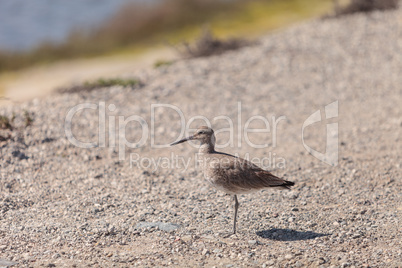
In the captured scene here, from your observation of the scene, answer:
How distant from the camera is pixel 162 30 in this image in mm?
24406

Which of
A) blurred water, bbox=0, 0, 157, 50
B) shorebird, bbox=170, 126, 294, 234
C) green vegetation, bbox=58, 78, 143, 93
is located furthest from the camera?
blurred water, bbox=0, 0, 157, 50

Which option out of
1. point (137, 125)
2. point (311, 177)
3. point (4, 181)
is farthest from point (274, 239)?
point (137, 125)

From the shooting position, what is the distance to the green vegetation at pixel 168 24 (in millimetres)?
22469

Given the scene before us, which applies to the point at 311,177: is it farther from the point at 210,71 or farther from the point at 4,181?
the point at 210,71

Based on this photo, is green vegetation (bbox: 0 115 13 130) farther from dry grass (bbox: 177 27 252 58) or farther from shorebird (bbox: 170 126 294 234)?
dry grass (bbox: 177 27 252 58)

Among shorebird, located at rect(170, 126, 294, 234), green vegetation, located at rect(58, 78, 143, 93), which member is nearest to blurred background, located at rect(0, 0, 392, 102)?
green vegetation, located at rect(58, 78, 143, 93)

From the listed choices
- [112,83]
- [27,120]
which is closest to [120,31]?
[112,83]

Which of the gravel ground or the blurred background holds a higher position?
the blurred background

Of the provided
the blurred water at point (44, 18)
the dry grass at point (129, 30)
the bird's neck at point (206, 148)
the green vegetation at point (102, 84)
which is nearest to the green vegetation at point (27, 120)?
the green vegetation at point (102, 84)

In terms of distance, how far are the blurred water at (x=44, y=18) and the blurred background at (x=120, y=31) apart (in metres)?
0.06

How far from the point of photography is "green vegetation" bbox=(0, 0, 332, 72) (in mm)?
22469

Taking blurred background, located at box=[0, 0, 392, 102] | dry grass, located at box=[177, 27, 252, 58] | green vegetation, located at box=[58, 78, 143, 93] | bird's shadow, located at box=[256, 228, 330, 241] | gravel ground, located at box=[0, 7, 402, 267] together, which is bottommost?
bird's shadow, located at box=[256, 228, 330, 241]

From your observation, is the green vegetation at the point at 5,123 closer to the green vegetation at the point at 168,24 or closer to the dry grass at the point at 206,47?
the dry grass at the point at 206,47

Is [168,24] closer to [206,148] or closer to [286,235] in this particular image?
[206,148]
